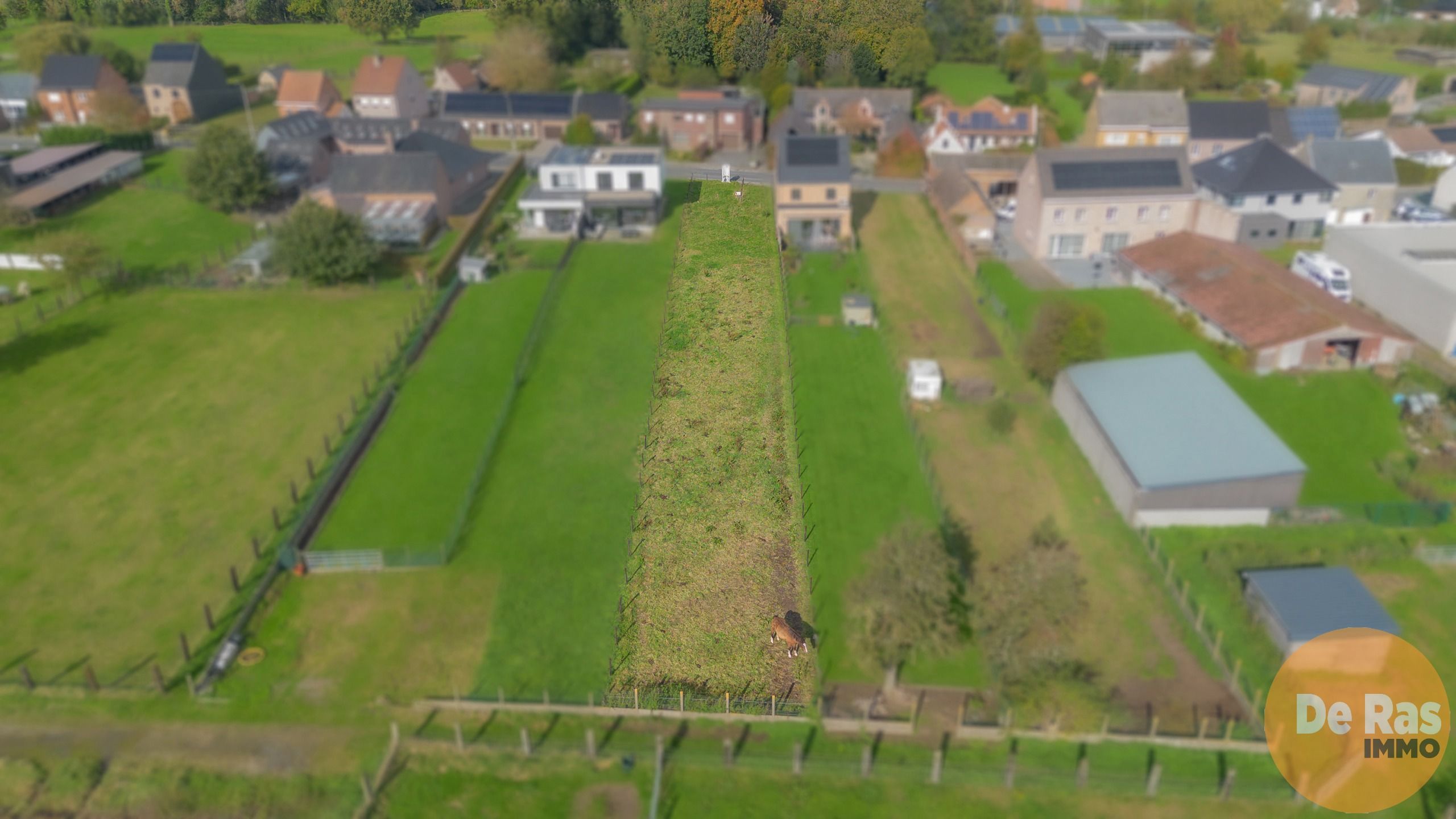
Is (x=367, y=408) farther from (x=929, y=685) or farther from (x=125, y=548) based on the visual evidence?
(x=929, y=685)

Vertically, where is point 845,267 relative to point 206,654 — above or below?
above

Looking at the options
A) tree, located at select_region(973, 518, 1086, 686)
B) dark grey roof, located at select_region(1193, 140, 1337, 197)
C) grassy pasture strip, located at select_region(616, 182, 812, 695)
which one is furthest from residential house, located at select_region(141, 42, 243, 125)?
tree, located at select_region(973, 518, 1086, 686)

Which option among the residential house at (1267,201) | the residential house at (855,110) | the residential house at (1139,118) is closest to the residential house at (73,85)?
the residential house at (855,110)

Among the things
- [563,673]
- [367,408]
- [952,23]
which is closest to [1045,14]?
[952,23]

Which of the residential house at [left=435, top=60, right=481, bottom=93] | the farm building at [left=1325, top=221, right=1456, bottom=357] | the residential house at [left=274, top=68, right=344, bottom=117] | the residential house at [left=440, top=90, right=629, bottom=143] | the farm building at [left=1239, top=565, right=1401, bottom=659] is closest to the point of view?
the farm building at [left=1239, top=565, right=1401, bottom=659]

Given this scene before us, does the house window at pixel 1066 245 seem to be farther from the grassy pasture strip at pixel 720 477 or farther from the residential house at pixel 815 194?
the grassy pasture strip at pixel 720 477

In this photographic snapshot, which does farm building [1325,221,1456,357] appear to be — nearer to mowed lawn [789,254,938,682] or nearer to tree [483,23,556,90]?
mowed lawn [789,254,938,682]
